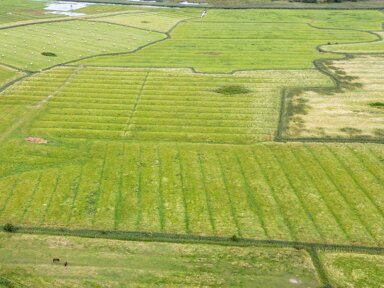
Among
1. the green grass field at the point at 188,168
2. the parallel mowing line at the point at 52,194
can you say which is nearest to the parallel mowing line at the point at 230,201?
the green grass field at the point at 188,168

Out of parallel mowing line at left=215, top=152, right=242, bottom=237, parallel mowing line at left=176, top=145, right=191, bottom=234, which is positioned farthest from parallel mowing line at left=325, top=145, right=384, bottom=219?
parallel mowing line at left=176, top=145, right=191, bottom=234

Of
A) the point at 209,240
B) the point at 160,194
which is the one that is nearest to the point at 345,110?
the point at 160,194

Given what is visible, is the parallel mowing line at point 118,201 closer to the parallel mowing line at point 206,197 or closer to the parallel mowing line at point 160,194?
the parallel mowing line at point 160,194

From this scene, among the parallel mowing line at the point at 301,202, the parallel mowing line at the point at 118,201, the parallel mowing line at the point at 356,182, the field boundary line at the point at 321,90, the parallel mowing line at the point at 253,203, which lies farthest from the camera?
the field boundary line at the point at 321,90

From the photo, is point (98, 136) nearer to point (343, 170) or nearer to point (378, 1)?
point (343, 170)

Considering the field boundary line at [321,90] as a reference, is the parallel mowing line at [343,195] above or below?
below

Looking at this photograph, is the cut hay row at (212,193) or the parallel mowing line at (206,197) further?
the parallel mowing line at (206,197)

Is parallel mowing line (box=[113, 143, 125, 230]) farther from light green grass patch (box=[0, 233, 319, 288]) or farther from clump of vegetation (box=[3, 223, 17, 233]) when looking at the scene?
clump of vegetation (box=[3, 223, 17, 233])

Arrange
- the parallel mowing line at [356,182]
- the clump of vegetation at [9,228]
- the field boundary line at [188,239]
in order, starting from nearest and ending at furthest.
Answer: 1. the field boundary line at [188,239]
2. the clump of vegetation at [9,228]
3. the parallel mowing line at [356,182]

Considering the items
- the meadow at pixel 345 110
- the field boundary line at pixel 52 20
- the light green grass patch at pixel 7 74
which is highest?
the field boundary line at pixel 52 20
